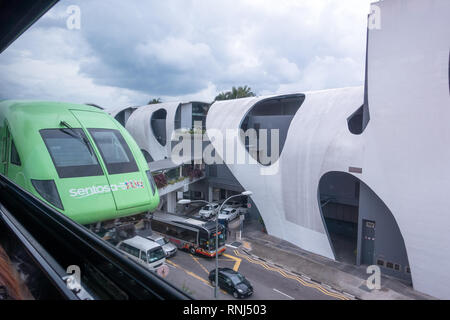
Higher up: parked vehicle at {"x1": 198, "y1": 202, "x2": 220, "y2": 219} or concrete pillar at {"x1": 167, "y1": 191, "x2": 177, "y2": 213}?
concrete pillar at {"x1": 167, "y1": 191, "x2": 177, "y2": 213}

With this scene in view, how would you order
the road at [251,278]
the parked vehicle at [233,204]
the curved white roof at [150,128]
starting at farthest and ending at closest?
the curved white roof at [150,128] → the parked vehicle at [233,204] → the road at [251,278]

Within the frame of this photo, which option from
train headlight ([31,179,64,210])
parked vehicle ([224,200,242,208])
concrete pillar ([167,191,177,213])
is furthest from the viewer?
parked vehicle ([224,200,242,208])

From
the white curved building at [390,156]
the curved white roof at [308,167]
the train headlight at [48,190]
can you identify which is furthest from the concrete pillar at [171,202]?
the train headlight at [48,190]

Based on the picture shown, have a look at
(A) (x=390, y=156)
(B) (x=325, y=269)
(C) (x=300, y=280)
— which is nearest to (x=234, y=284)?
(C) (x=300, y=280)

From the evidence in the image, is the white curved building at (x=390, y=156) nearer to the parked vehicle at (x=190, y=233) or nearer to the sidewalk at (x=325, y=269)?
the sidewalk at (x=325, y=269)

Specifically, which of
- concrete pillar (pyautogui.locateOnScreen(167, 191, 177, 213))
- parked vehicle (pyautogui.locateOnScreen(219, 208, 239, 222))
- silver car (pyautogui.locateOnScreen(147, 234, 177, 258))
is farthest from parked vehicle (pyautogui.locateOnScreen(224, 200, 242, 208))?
silver car (pyautogui.locateOnScreen(147, 234, 177, 258))

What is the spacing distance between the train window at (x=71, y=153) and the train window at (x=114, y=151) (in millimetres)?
228

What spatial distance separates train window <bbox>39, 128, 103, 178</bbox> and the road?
276 inches

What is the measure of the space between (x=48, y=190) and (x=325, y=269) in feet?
47.3

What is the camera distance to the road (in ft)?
40.3

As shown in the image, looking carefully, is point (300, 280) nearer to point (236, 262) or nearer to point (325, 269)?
point (325, 269)

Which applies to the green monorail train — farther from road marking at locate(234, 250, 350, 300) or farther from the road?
road marking at locate(234, 250, 350, 300)

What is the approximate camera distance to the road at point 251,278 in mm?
12297

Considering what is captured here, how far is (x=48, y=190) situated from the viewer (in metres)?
5.30
